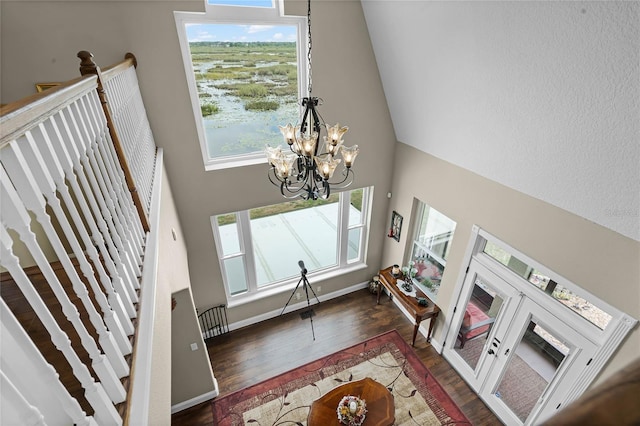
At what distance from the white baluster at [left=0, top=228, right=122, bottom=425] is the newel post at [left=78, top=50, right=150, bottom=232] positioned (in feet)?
3.66

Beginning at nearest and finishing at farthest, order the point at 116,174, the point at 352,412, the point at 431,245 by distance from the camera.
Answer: the point at 116,174
the point at 352,412
the point at 431,245

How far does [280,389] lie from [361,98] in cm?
439

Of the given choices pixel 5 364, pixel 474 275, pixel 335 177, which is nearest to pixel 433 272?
pixel 474 275

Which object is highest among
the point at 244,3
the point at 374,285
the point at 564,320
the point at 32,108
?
the point at 244,3

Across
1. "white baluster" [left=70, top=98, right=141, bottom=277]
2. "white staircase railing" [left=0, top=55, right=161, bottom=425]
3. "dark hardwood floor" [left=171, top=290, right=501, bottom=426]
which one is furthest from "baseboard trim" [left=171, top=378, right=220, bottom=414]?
"white baluster" [left=70, top=98, right=141, bottom=277]

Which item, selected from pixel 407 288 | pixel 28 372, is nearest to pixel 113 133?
pixel 28 372

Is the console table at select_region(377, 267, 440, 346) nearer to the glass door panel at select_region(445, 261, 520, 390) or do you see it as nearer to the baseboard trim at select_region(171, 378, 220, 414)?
the glass door panel at select_region(445, 261, 520, 390)

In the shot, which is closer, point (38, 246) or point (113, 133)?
point (38, 246)

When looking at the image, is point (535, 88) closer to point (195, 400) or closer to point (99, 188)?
point (99, 188)

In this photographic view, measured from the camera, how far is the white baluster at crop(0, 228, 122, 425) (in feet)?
2.42

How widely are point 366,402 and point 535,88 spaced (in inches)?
149

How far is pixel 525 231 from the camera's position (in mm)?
3381

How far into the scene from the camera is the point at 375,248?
20.1 ft

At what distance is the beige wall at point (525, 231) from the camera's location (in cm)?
263
